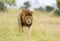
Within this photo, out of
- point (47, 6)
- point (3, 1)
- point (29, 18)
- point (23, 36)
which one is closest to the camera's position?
point (23, 36)

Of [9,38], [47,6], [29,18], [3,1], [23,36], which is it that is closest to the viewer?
[9,38]

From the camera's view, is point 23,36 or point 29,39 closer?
point 29,39

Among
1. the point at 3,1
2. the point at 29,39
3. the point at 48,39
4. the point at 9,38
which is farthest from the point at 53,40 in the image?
the point at 3,1

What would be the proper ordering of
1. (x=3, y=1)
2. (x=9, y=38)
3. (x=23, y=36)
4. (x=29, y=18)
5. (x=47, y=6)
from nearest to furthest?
(x=9, y=38) → (x=23, y=36) → (x=29, y=18) → (x=3, y=1) → (x=47, y=6)

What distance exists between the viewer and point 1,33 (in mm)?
7031

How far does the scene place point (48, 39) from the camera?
21.7 ft

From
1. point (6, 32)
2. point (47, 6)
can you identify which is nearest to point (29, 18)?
point (6, 32)

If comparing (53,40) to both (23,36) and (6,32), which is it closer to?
(23,36)

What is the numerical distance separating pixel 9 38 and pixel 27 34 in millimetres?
906

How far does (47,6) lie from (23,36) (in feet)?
62.1

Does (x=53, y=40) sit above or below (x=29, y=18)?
below

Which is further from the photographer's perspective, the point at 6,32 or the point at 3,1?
the point at 3,1

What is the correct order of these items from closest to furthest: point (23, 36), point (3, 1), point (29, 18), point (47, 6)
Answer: point (23, 36), point (29, 18), point (3, 1), point (47, 6)

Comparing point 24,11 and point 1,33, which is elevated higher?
point 24,11
